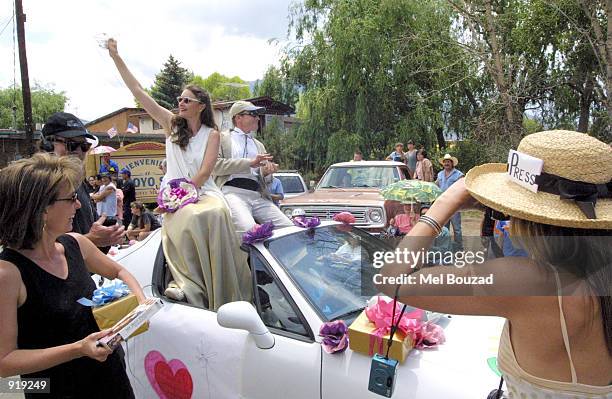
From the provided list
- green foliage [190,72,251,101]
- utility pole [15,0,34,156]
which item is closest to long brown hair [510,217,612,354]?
utility pole [15,0,34,156]

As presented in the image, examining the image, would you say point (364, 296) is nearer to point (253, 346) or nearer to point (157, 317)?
point (253, 346)

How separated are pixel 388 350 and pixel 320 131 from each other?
16646 mm

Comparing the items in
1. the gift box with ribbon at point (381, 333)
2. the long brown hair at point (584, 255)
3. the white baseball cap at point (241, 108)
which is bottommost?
the gift box with ribbon at point (381, 333)

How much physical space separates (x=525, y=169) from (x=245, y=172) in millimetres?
2819

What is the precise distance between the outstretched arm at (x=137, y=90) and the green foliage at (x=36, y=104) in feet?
199

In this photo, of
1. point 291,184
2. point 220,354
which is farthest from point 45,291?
point 291,184

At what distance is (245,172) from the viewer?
384 centimetres

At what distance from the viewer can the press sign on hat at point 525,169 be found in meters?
1.21

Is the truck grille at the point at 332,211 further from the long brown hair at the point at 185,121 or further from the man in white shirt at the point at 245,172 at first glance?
the long brown hair at the point at 185,121

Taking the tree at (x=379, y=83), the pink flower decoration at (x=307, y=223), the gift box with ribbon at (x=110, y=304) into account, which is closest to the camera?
the gift box with ribbon at (x=110, y=304)

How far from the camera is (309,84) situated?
19344 mm

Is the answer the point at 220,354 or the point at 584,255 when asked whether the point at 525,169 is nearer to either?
the point at 584,255

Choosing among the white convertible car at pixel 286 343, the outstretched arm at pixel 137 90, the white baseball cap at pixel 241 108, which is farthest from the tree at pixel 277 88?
the white convertible car at pixel 286 343

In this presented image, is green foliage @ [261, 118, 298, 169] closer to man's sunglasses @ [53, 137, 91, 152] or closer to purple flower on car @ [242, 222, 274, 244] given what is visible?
man's sunglasses @ [53, 137, 91, 152]
